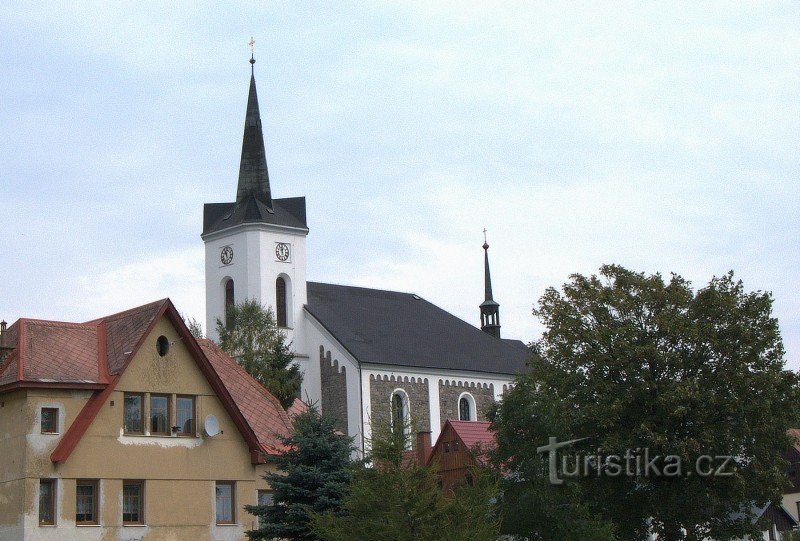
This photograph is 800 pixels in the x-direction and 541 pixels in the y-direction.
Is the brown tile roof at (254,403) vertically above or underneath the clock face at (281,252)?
underneath

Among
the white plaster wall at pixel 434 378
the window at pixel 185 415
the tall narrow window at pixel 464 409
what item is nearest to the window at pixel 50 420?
the window at pixel 185 415

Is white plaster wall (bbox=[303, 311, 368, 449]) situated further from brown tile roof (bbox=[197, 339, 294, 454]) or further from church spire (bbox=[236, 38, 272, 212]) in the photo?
brown tile roof (bbox=[197, 339, 294, 454])

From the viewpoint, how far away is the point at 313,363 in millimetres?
68562

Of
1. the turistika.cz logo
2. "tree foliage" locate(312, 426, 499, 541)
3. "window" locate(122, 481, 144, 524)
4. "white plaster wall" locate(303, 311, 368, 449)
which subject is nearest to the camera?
"tree foliage" locate(312, 426, 499, 541)

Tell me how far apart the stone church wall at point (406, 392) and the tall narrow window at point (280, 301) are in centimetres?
657

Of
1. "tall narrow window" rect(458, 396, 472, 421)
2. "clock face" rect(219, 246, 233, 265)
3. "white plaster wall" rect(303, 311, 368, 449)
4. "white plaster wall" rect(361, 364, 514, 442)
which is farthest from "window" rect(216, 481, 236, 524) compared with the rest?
"tall narrow window" rect(458, 396, 472, 421)

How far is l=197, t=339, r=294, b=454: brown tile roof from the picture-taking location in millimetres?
33719

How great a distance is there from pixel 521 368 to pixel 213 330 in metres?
18.8

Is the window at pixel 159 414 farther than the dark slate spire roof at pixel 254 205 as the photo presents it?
No

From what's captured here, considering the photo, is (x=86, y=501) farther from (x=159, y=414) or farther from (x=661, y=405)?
(x=661, y=405)

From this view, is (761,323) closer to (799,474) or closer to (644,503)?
(644,503)

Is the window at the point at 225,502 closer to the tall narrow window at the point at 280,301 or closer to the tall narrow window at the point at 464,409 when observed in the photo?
the tall narrow window at the point at 280,301

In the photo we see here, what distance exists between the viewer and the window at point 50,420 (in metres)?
29.9

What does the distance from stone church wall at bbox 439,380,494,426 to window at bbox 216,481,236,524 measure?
38.1 meters
